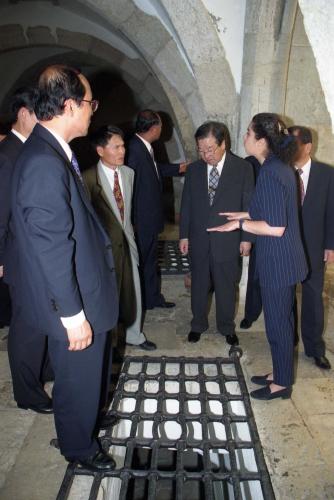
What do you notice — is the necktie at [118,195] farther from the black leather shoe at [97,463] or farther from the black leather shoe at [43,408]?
the black leather shoe at [97,463]

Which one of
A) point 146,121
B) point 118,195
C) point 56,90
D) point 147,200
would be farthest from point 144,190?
point 56,90

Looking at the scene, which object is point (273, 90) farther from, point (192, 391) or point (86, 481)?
point (86, 481)

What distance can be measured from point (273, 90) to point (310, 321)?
1.90m

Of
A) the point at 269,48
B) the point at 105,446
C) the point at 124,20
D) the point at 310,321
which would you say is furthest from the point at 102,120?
the point at 105,446

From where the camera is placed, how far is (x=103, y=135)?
8.84 feet

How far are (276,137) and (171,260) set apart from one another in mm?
2929

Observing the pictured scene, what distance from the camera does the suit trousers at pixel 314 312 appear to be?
2756 mm

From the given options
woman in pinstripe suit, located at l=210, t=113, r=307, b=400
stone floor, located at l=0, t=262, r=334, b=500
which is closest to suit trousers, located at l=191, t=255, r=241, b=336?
stone floor, located at l=0, t=262, r=334, b=500

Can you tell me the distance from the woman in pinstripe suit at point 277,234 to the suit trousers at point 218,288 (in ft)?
2.25

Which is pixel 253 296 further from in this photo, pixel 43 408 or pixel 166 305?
pixel 43 408

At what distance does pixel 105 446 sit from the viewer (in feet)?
6.94

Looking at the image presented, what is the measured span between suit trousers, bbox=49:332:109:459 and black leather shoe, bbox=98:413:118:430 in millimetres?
324

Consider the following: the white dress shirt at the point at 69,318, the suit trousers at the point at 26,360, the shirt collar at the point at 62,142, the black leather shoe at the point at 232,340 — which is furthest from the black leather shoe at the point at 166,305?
the shirt collar at the point at 62,142

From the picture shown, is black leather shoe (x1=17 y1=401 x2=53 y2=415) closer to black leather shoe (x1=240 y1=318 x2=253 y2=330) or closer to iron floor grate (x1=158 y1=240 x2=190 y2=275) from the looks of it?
black leather shoe (x1=240 y1=318 x2=253 y2=330)
